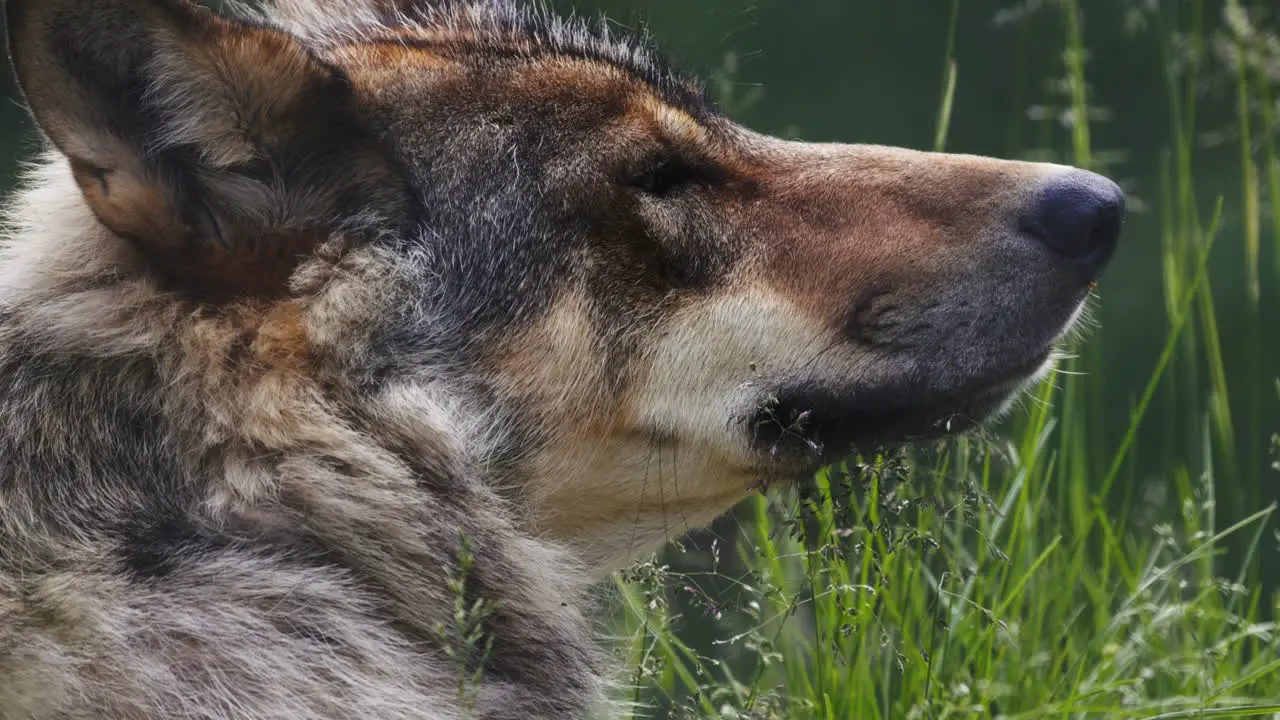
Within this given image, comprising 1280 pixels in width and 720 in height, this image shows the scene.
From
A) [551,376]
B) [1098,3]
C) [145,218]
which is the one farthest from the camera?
[1098,3]

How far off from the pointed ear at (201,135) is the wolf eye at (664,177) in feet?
1.51

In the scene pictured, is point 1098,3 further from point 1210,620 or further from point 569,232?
point 569,232

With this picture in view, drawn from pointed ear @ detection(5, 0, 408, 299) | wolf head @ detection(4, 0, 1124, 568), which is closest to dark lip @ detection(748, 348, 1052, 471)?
wolf head @ detection(4, 0, 1124, 568)

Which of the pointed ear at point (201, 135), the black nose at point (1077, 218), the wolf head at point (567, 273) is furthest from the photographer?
the black nose at point (1077, 218)

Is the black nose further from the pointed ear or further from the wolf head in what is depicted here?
the pointed ear

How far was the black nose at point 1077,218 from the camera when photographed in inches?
120

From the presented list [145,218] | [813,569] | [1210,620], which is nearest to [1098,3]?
[1210,620]

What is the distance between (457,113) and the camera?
3105 mm

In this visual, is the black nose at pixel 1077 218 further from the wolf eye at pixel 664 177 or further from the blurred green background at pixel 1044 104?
the blurred green background at pixel 1044 104

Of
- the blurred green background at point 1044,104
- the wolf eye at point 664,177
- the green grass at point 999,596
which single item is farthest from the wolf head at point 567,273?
the blurred green background at point 1044,104

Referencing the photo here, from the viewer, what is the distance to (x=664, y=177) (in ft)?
10.4

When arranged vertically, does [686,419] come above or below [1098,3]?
below

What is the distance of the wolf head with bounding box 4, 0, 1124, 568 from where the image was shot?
111 inches

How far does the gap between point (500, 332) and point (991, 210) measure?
97cm
